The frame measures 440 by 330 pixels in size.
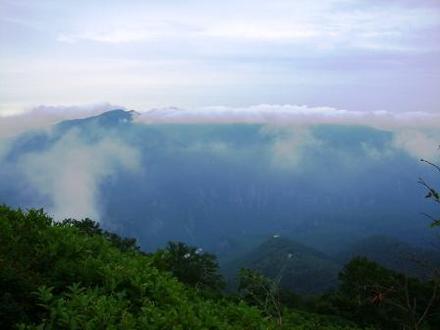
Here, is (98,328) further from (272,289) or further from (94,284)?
(272,289)

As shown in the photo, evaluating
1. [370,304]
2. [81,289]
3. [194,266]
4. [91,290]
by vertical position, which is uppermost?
[81,289]

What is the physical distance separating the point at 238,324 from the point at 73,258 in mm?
3352

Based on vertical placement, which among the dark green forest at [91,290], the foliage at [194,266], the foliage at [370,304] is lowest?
the foliage at [370,304]

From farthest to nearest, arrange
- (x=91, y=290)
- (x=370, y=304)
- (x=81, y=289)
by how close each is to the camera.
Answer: (x=370, y=304) → (x=91, y=290) → (x=81, y=289)

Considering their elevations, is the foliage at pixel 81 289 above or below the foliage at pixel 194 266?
above

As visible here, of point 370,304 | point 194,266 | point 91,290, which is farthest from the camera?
point 194,266

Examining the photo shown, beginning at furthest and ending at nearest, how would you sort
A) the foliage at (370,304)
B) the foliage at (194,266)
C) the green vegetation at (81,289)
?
the foliage at (194,266), the foliage at (370,304), the green vegetation at (81,289)

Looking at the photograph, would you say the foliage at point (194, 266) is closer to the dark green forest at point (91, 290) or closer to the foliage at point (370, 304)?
the foliage at point (370, 304)

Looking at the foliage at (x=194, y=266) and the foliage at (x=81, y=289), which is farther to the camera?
the foliage at (x=194, y=266)

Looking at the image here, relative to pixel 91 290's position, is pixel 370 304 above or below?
below

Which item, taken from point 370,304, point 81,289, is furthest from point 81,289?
point 370,304

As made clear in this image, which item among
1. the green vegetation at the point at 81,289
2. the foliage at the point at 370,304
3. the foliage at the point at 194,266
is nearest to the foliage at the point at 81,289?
the green vegetation at the point at 81,289

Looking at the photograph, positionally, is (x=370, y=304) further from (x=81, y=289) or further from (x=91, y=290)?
(x=81, y=289)

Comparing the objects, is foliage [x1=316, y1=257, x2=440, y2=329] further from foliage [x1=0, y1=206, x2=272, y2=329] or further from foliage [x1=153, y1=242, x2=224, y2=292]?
foliage [x1=0, y1=206, x2=272, y2=329]
